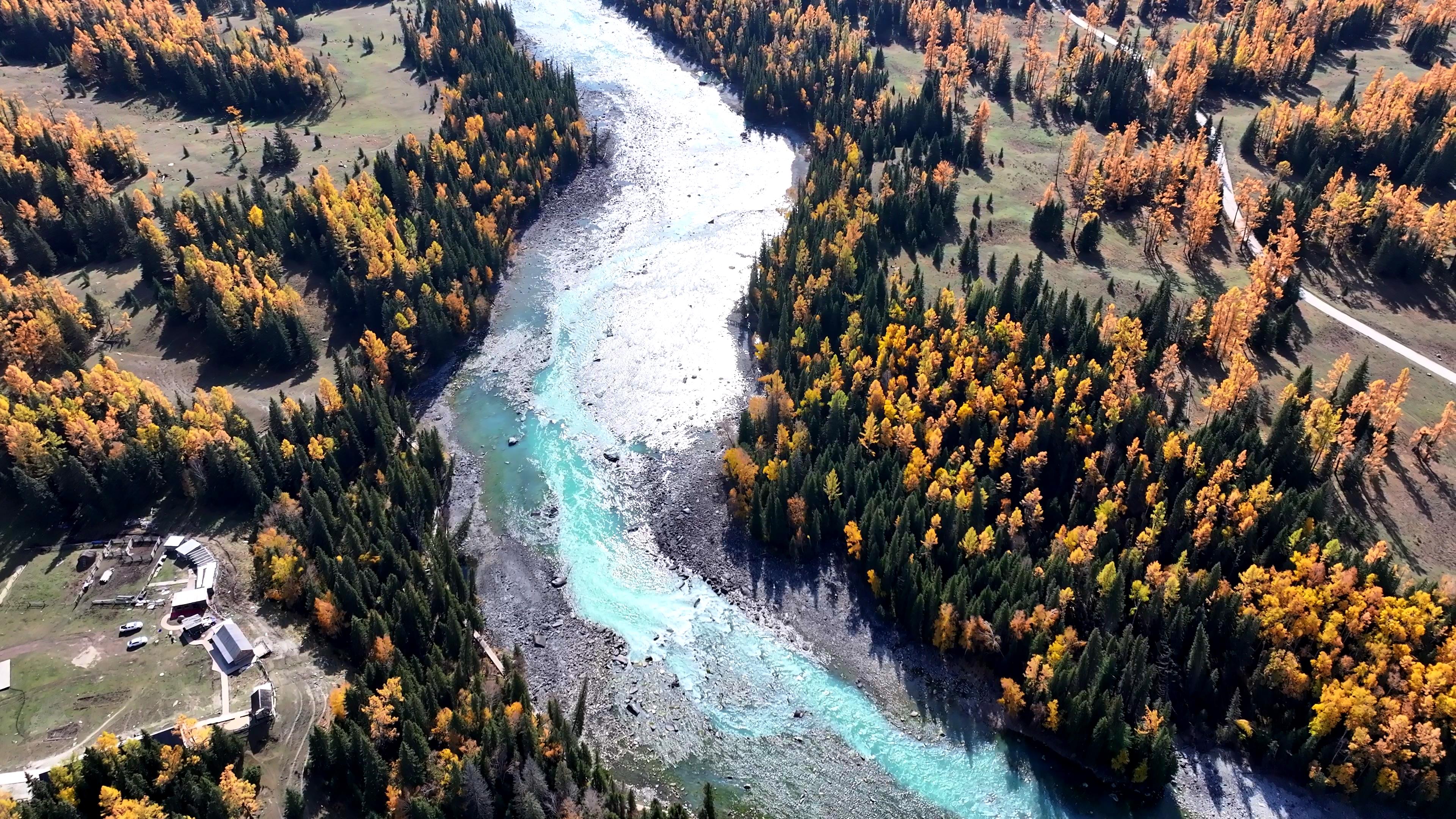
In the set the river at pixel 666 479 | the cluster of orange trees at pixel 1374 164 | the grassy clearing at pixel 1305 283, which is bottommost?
the river at pixel 666 479

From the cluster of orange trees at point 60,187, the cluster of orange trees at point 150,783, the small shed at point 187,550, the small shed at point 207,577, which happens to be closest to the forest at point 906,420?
the cluster of orange trees at point 150,783

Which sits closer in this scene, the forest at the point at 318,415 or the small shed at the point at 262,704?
the forest at the point at 318,415

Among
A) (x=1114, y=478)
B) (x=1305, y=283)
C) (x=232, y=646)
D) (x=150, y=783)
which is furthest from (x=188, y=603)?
(x=1305, y=283)

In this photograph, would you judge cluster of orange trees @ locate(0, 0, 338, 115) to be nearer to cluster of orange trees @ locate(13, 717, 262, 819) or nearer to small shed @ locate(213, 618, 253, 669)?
small shed @ locate(213, 618, 253, 669)

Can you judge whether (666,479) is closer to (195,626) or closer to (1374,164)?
(195,626)

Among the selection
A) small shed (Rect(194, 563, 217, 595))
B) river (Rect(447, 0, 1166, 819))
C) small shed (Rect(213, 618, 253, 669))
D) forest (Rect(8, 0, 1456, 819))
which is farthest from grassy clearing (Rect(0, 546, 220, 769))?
river (Rect(447, 0, 1166, 819))

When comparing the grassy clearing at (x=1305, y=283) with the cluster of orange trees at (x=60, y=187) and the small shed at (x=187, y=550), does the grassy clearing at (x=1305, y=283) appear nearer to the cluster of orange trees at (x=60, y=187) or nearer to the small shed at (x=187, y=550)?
the small shed at (x=187, y=550)

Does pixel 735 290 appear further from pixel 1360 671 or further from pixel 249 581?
pixel 1360 671
